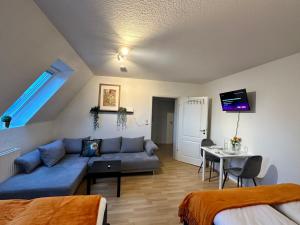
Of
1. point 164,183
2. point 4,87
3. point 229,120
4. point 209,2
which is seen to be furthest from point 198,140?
point 4,87

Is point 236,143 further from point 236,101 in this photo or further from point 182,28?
point 182,28

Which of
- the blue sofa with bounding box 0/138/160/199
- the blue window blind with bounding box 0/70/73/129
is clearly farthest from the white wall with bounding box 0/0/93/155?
the blue sofa with bounding box 0/138/160/199

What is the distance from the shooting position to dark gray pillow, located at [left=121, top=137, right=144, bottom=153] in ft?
13.3

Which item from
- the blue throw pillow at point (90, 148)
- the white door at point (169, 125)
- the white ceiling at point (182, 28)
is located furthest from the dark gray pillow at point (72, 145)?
the white door at point (169, 125)

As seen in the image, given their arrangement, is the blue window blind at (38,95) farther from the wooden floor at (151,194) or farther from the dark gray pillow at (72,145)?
the wooden floor at (151,194)

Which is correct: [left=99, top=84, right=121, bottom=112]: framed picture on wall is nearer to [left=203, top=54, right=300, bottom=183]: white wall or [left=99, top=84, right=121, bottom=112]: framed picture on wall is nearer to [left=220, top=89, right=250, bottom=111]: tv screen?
[left=220, top=89, right=250, bottom=111]: tv screen

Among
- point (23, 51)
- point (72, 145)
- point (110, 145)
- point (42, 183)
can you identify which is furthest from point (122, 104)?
point (23, 51)

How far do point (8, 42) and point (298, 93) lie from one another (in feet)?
12.0

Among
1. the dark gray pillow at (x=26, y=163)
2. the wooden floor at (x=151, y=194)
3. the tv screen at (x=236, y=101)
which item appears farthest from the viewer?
the tv screen at (x=236, y=101)

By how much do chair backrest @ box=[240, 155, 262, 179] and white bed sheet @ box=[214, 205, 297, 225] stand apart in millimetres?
1275

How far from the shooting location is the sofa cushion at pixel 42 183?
6.68 ft

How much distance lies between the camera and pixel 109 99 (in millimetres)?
4352

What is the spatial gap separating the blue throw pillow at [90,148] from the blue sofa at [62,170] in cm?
13

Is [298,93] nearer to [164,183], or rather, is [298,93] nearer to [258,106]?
[258,106]
